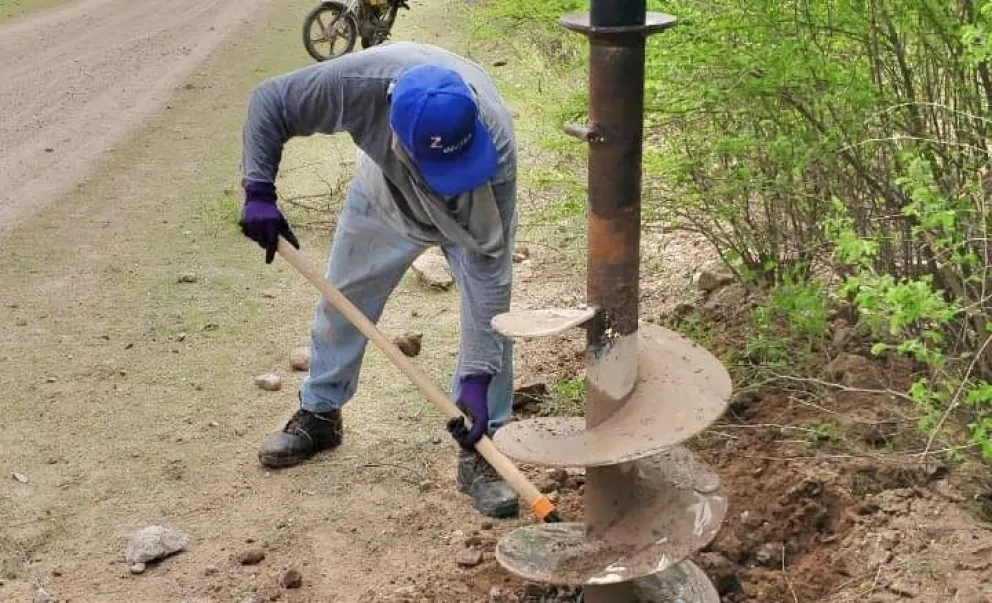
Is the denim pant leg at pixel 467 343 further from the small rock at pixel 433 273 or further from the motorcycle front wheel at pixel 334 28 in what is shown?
the motorcycle front wheel at pixel 334 28

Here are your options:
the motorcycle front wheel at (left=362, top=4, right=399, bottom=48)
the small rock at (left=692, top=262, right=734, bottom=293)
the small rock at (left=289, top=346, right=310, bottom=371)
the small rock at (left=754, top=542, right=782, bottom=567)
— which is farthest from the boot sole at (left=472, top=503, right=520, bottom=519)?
the motorcycle front wheel at (left=362, top=4, right=399, bottom=48)

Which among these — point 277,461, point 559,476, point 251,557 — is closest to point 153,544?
point 251,557

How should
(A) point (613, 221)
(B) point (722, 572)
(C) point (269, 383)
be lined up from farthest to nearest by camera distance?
(C) point (269, 383) → (B) point (722, 572) → (A) point (613, 221)

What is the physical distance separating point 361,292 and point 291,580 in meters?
1.08

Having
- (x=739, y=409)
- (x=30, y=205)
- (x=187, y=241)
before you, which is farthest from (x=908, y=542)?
(x=30, y=205)

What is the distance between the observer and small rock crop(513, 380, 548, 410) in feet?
15.4

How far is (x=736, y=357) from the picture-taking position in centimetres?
438

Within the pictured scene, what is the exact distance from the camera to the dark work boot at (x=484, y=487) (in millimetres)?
3945

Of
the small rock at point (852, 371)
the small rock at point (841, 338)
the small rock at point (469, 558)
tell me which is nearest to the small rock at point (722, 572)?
the small rock at point (469, 558)

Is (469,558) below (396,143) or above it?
below

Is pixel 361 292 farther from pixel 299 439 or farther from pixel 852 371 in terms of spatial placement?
pixel 852 371

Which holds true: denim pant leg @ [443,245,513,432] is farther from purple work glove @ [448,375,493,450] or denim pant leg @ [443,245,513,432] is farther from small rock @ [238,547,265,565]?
small rock @ [238,547,265,565]

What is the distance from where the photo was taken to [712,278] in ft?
17.2

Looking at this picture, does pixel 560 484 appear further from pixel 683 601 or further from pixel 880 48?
pixel 880 48
